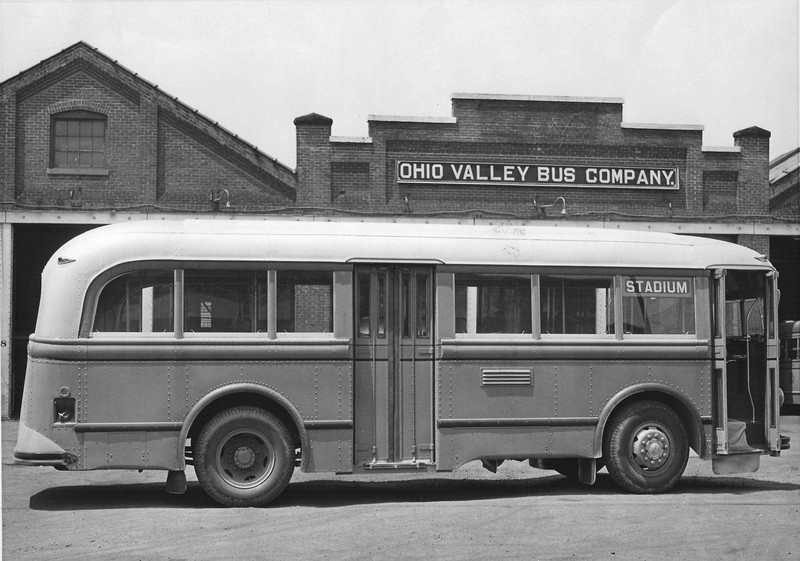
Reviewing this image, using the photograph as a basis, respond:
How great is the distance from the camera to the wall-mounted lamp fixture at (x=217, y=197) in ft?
72.3

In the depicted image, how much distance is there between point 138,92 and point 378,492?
13.2 m

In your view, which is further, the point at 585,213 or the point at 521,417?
the point at 585,213

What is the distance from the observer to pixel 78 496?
11.0 meters

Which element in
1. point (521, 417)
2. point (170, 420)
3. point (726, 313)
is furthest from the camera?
point (726, 313)

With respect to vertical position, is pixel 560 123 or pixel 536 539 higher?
pixel 560 123

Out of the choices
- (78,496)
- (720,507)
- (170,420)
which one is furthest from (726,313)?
(78,496)

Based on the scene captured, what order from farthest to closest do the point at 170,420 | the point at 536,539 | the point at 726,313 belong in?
the point at 726,313, the point at 170,420, the point at 536,539

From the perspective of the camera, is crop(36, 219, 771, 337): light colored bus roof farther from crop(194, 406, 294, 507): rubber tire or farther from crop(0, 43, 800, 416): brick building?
crop(0, 43, 800, 416): brick building

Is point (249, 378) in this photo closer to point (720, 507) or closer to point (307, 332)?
point (307, 332)

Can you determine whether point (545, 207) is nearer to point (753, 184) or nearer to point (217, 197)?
point (753, 184)

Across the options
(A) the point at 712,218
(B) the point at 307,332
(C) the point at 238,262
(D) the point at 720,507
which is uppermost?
(A) the point at 712,218

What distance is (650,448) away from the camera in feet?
37.2

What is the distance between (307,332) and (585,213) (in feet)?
42.9

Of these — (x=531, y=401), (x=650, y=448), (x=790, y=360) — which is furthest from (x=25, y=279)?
(x=790, y=360)
